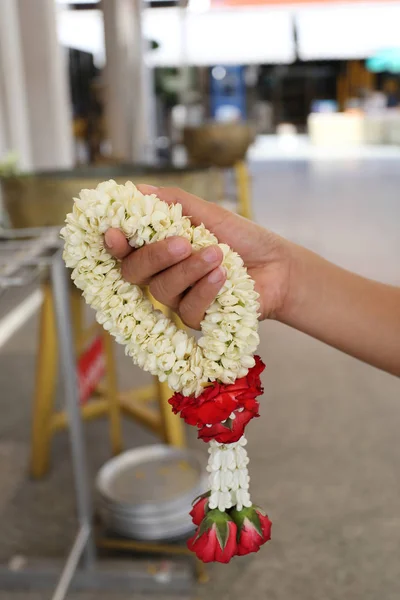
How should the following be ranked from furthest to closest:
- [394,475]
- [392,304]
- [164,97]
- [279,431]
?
[164,97], [279,431], [394,475], [392,304]

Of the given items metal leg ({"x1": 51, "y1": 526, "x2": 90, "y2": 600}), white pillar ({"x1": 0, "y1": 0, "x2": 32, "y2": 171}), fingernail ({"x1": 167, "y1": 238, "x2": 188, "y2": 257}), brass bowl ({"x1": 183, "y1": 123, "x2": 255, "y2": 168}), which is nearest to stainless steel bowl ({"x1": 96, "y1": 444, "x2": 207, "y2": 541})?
metal leg ({"x1": 51, "y1": 526, "x2": 90, "y2": 600})

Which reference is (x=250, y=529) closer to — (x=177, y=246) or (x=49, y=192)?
(x=177, y=246)

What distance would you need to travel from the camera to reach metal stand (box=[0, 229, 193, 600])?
1.50 m

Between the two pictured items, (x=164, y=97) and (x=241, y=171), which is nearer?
(x=241, y=171)

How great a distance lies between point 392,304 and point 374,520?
45.7 inches

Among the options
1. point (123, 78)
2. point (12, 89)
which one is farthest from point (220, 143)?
point (12, 89)

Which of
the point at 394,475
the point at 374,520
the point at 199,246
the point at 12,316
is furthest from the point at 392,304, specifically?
the point at 12,316

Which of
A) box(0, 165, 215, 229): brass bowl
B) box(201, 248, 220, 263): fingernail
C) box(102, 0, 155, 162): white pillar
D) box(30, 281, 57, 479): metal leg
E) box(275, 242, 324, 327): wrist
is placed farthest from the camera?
box(102, 0, 155, 162): white pillar

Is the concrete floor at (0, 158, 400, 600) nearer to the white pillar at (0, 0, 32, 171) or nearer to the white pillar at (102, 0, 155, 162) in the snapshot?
the white pillar at (0, 0, 32, 171)

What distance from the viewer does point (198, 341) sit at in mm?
621

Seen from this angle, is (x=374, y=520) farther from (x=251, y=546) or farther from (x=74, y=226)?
(x=74, y=226)

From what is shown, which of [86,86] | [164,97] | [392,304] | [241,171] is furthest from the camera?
[86,86]

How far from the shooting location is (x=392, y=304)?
91cm

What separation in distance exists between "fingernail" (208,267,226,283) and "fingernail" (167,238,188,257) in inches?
1.3
